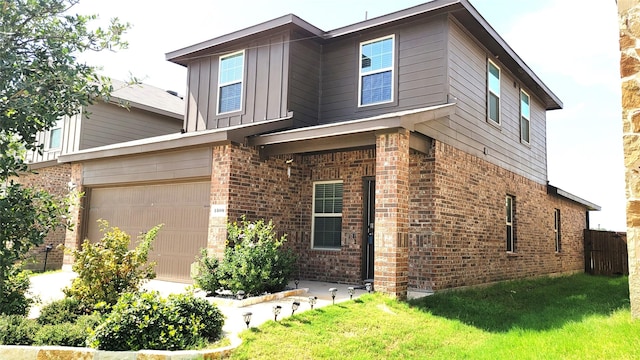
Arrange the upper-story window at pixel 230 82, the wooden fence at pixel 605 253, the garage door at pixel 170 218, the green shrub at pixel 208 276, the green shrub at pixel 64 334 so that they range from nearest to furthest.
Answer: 1. the green shrub at pixel 64 334
2. the green shrub at pixel 208 276
3. the garage door at pixel 170 218
4. the upper-story window at pixel 230 82
5. the wooden fence at pixel 605 253

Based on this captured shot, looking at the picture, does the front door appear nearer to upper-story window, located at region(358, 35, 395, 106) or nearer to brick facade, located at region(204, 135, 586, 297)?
brick facade, located at region(204, 135, 586, 297)

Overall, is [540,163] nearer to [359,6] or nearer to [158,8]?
[359,6]

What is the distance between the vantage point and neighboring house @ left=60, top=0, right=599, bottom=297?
30.8ft

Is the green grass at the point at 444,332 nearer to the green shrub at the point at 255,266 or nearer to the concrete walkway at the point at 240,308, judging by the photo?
the concrete walkway at the point at 240,308

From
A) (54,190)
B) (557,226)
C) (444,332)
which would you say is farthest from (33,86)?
(557,226)

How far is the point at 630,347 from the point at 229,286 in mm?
5586

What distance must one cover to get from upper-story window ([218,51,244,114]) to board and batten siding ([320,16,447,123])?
228 cm

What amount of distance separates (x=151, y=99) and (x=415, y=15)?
11455 mm

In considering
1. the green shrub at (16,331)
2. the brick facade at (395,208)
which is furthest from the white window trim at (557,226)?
the green shrub at (16,331)

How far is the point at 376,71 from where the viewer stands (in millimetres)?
10992

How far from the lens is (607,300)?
10.3 meters

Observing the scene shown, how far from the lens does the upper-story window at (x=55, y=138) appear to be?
643 inches

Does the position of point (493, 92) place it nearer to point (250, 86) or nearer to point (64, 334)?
point (250, 86)

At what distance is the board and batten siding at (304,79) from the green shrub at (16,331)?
675cm
